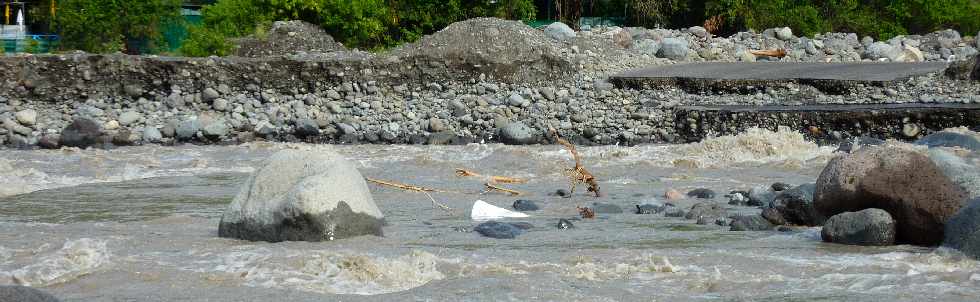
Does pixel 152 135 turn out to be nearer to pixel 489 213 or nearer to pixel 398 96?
pixel 398 96

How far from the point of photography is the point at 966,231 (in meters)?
6.48

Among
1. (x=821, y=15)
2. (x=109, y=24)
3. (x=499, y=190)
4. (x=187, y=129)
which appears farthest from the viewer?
(x=821, y=15)

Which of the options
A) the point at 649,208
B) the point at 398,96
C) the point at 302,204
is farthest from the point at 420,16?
the point at 302,204

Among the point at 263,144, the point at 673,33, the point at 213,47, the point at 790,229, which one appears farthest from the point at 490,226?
the point at 673,33

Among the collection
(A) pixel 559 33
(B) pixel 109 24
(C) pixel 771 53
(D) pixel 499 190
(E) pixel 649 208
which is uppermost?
(B) pixel 109 24

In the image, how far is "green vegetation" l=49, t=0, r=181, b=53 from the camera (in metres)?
25.1

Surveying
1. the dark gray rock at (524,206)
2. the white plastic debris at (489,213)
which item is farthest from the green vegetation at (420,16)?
the white plastic debris at (489,213)

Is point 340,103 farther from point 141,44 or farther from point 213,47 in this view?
point 141,44

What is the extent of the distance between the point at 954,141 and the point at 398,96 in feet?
29.2

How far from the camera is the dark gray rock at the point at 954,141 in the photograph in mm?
12070

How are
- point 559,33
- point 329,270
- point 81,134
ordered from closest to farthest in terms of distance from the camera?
point 329,270 → point 81,134 → point 559,33

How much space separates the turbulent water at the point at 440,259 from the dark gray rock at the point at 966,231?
0.29ft

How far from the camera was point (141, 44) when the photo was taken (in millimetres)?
26688

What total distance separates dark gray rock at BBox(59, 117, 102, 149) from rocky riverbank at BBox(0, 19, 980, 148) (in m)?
0.03
